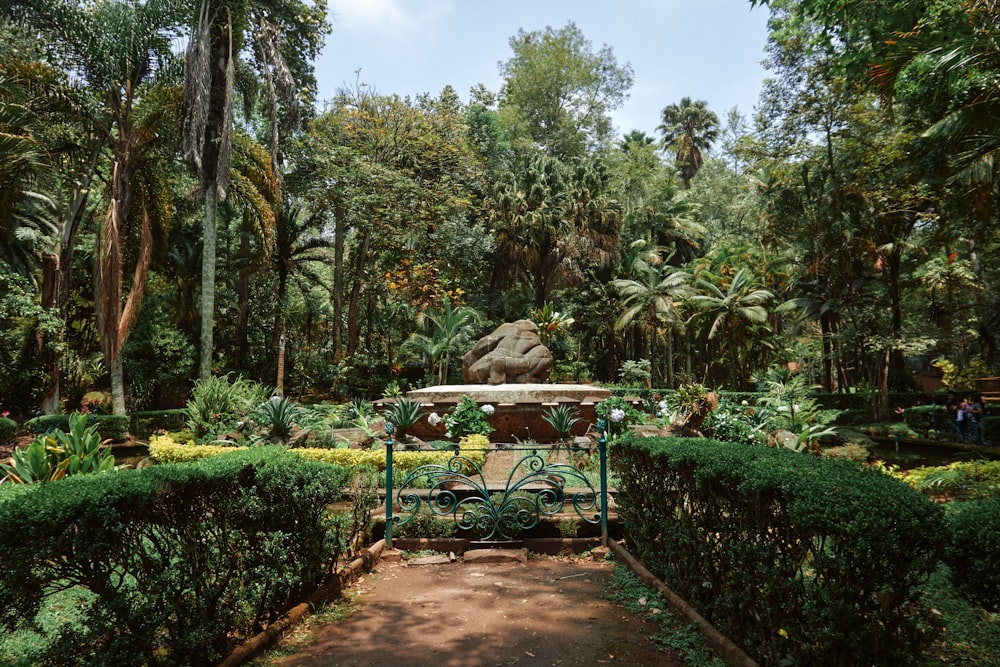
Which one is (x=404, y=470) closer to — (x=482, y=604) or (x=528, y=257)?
(x=482, y=604)

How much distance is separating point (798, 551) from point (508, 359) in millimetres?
12877

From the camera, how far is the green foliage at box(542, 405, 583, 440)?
465 inches

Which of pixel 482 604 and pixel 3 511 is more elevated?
pixel 3 511

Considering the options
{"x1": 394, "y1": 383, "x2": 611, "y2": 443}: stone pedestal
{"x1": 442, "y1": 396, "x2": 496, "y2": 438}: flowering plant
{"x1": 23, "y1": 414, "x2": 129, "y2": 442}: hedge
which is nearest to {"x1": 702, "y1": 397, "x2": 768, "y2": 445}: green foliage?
{"x1": 394, "y1": 383, "x2": 611, "y2": 443}: stone pedestal

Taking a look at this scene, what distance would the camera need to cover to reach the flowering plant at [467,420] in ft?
38.3

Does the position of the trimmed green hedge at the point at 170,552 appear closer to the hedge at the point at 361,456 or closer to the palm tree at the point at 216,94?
the hedge at the point at 361,456

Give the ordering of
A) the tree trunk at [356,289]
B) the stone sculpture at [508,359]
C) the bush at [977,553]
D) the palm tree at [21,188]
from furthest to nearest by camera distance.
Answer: the tree trunk at [356,289], the stone sculpture at [508,359], the palm tree at [21,188], the bush at [977,553]

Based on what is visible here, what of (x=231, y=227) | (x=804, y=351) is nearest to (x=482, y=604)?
(x=231, y=227)

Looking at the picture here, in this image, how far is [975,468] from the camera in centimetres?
874

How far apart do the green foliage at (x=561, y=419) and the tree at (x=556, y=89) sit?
2527 centimetres

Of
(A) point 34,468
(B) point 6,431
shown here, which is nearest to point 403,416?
(A) point 34,468

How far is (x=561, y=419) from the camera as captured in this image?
38.8ft

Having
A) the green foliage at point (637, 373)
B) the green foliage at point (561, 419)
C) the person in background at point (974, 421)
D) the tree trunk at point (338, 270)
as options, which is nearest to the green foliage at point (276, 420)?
the green foliage at point (561, 419)

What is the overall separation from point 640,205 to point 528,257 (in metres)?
8.92
